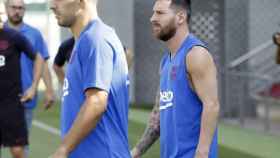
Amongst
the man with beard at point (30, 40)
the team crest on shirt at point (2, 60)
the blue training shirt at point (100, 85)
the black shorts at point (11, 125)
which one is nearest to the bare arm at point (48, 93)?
the man with beard at point (30, 40)

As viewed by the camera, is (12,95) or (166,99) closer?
(166,99)

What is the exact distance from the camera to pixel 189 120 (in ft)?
17.5

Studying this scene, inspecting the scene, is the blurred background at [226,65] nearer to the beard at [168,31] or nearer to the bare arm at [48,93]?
the bare arm at [48,93]

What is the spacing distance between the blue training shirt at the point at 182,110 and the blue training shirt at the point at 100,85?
1.57 feet

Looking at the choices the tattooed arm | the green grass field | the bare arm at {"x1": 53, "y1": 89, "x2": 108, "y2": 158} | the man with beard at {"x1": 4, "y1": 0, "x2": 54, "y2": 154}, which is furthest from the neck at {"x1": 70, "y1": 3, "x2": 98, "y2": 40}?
the green grass field

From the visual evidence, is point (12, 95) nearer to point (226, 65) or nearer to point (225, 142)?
point (225, 142)

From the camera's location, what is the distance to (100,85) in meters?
4.64

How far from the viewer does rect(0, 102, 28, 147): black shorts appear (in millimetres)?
8977

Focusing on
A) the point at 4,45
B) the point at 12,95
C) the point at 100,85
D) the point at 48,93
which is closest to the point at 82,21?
the point at 100,85

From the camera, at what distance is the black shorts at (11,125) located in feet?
29.5

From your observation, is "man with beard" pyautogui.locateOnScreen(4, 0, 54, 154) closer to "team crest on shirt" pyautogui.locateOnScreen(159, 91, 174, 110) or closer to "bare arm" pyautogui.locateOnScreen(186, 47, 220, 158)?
"team crest on shirt" pyautogui.locateOnScreen(159, 91, 174, 110)

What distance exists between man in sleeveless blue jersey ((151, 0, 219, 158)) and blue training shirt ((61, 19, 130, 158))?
47cm

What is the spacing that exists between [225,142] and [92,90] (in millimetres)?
9325

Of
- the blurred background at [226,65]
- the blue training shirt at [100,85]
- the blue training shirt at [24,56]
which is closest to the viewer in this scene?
the blue training shirt at [100,85]
